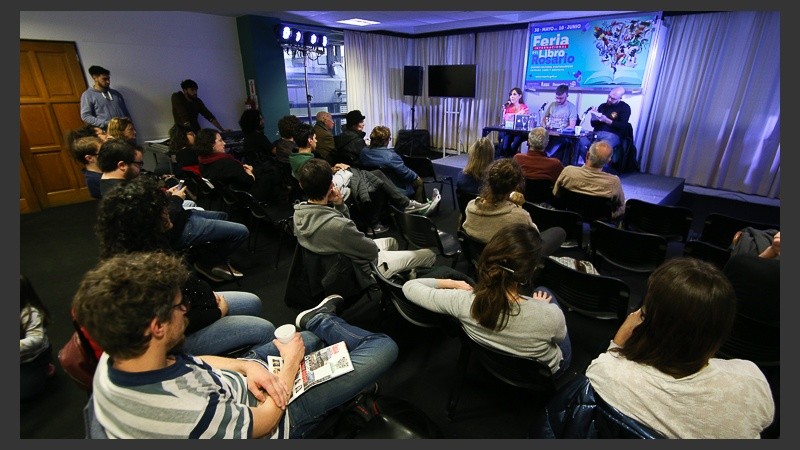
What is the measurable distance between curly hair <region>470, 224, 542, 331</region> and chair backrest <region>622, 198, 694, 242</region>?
2039mm

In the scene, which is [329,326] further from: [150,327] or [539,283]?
[539,283]

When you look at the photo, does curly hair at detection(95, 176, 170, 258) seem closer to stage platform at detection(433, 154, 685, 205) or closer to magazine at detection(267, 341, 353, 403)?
magazine at detection(267, 341, 353, 403)

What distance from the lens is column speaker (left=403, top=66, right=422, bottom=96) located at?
24.6 ft

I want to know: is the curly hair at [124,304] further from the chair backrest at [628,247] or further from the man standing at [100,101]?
the man standing at [100,101]

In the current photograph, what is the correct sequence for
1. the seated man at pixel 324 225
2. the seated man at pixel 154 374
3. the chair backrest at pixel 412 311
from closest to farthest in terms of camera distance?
the seated man at pixel 154 374, the chair backrest at pixel 412 311, the seated man at pixel 324 225

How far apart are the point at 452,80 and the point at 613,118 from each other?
10.4ft

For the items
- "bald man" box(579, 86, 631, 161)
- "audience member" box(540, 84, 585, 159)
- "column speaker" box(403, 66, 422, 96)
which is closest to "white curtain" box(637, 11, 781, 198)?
"bald man" box(579, 86, 631, 161)

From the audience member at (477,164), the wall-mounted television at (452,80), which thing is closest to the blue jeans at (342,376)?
the audience member at (477,164)

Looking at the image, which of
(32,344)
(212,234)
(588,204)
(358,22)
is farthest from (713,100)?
(32,344)

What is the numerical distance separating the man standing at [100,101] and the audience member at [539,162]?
5.24m

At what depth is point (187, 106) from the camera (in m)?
5.33

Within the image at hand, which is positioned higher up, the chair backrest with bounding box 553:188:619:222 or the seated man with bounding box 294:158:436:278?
the seated man with bounding box 294:158:436:278

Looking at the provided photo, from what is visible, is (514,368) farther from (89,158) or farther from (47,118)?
(47,118)

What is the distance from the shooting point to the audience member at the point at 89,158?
8.53ft
